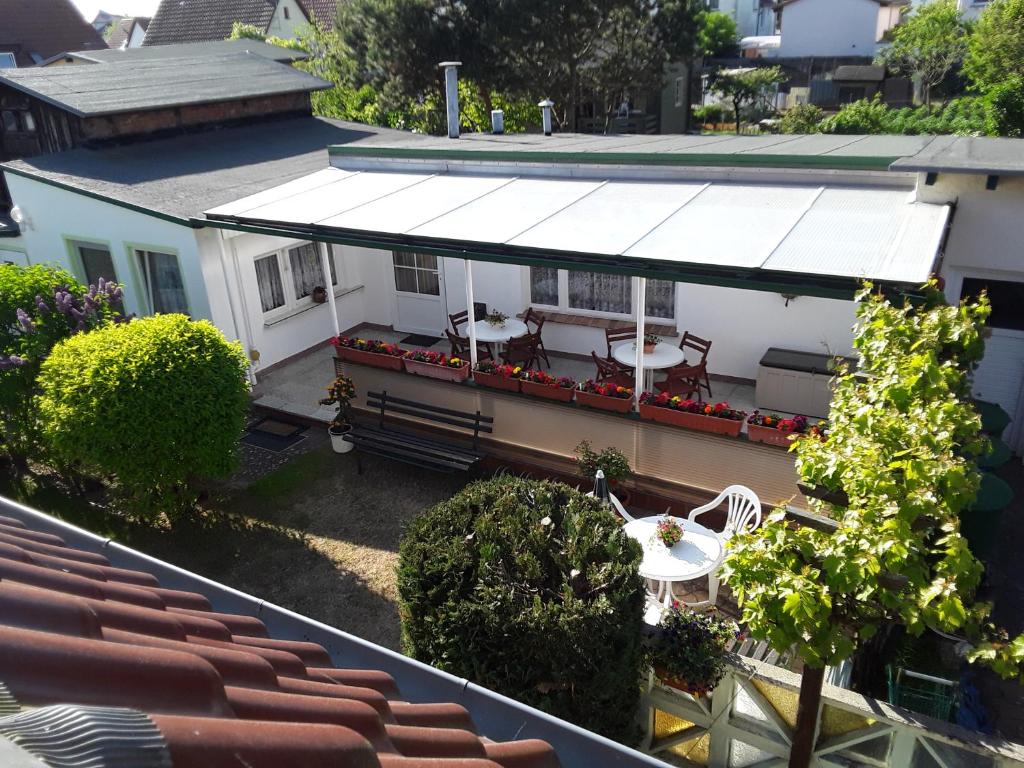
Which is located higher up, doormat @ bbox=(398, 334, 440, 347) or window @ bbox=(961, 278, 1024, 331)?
window @ bbox=(961, 278, 1024, 331)

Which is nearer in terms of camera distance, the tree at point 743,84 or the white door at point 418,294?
the white door at point 418,294

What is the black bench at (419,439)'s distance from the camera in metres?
9.46

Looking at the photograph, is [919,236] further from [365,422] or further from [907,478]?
[365,422]

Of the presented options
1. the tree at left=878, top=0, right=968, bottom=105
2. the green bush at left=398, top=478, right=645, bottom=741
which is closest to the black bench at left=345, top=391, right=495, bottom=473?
the green bush at left=398, top=478, right=645, bottom=741

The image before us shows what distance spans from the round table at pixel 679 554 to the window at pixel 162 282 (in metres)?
8.24

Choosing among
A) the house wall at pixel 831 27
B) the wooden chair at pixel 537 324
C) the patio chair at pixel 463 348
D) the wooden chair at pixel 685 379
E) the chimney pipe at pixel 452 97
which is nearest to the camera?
the wooden chair at pixel 685 379

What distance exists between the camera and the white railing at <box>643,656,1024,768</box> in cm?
462

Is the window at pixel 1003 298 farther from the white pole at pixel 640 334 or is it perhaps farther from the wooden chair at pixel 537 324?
the wooden chair at pixel 537 324

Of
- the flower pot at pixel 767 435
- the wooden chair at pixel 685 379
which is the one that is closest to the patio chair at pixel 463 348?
the wooden chair at pixel 685 379

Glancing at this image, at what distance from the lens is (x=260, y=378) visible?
40.9 ft

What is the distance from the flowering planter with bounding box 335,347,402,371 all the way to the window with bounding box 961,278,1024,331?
6.86 m

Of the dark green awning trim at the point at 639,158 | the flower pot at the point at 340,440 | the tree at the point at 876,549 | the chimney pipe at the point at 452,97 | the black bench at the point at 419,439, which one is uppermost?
the chimney pipe at the point at 452,97

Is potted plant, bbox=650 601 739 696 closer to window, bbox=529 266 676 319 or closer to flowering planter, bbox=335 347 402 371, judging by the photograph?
flowering planter, bbox=335 347 402 371

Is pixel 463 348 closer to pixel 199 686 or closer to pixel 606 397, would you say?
pixel 606 397
